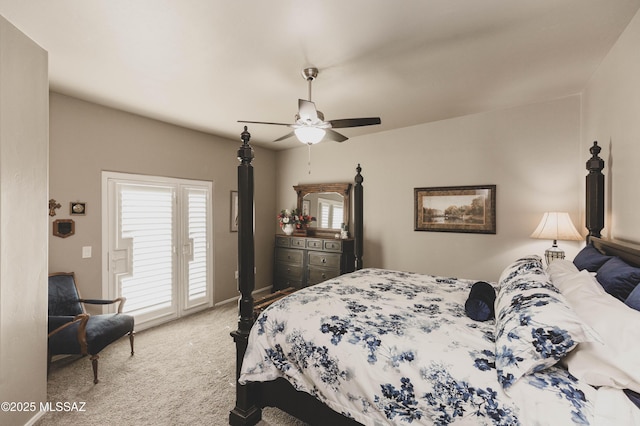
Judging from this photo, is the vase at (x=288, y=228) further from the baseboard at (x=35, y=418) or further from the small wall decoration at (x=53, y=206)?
the baseboard at (x=35, y=418)

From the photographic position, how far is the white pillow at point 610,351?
3.60ft

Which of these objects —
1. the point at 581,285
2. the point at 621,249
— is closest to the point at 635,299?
the point at 581,285

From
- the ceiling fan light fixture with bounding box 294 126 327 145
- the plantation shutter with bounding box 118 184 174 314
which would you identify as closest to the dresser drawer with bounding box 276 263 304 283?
the plantation shutter with bounding box 118 184 174 314

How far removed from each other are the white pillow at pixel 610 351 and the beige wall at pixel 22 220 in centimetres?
311

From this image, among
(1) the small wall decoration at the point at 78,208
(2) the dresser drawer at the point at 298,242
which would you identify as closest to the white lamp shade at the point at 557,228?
(2) the dresser drawer at the point at 298,242

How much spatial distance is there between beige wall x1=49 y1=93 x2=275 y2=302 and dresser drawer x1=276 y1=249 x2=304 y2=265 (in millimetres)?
785

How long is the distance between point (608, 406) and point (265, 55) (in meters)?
2.81

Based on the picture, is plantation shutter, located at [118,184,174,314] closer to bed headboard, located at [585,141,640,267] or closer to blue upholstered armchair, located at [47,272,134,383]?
blue upholstered armchair, located at [47,272,134,383]

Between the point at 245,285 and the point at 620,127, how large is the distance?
121 inches

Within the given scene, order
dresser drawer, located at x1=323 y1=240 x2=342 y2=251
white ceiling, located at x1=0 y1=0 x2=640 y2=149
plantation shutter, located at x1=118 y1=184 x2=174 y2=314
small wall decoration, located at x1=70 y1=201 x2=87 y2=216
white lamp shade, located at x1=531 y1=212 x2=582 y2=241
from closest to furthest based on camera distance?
white ceiling, located at x1=0 y1=0 x2=640 y2=149
white lamp shade, located at x1=531 y1=212 x2=582 y2=241
small wall decoration, located at x1=70 y1=201 x2=87 y2=216
plantation shutter, located at x1=118 y1=184 x2=174 y2=314
dresser drawer, located at x1=323 y1=240 x2=342 y2=251

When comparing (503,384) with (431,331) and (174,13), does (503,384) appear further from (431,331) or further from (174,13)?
(174,13)

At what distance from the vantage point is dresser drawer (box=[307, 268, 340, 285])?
15.3 ft

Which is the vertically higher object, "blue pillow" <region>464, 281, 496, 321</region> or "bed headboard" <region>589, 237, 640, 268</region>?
"bed headboard" <region>589, 237, 640, 268</region>

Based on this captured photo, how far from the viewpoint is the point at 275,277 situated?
17.7 ft
